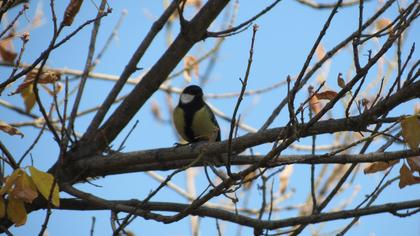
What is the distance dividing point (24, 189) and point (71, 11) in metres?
0.70

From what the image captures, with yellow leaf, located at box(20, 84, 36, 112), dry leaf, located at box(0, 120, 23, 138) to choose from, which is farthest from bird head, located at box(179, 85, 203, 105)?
dry leaf, located at box(0, 120, 23, 138)

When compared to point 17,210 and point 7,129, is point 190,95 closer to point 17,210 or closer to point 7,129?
point 7,129

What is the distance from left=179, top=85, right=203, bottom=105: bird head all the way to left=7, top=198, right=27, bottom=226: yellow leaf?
2.73 m

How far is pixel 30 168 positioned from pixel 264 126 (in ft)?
4.78

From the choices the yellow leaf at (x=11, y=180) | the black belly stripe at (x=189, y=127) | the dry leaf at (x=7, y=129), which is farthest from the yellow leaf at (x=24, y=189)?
the black belly stripe at (x=189, y=127)

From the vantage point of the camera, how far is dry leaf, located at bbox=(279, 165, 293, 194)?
443cm

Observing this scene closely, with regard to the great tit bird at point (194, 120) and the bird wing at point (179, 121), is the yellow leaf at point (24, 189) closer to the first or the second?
the great tit bird at point (194, 120)

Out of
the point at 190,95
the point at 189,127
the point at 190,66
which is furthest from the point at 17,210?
the point at 190,95

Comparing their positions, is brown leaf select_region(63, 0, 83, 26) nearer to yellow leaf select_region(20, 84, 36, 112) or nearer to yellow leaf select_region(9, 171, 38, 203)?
yellow leaf select_region(9, 171, 38, 203)

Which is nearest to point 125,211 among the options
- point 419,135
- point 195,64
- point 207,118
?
point 419,135

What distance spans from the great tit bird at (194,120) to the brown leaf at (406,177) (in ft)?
7.50

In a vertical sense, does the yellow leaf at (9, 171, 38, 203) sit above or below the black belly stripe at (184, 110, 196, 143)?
below

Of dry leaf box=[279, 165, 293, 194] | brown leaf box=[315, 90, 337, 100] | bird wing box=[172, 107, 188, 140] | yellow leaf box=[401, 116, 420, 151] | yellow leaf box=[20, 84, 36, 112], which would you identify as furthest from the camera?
bird wing box=[172, 107, 188, 140]

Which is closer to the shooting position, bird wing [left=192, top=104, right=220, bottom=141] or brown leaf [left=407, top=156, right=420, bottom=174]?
brown leaf [left=407, top=156, right=420, bottom=174]
